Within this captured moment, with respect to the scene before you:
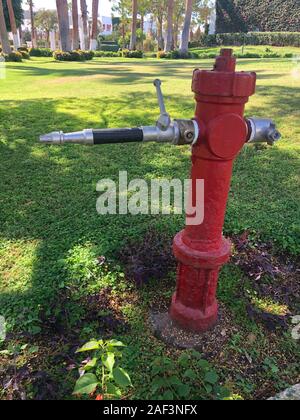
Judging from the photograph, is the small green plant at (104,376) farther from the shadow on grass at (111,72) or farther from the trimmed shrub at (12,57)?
the trimmed shrub at (12,57)

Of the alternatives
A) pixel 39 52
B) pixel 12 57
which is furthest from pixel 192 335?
pixel 39 52

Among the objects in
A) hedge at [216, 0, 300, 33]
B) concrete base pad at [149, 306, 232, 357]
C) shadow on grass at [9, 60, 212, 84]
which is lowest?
shadow on grass at [9, 60, 212, 84]

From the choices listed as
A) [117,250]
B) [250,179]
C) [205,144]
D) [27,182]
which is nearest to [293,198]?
[250,179]

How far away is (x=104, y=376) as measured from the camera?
1.55m

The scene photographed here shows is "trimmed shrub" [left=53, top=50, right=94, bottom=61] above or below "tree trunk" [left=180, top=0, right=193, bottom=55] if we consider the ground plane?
below

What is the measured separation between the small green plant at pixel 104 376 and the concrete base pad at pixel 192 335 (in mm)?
304

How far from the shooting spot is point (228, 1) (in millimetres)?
33031

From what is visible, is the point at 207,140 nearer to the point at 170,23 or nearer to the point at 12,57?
the point at 12,57

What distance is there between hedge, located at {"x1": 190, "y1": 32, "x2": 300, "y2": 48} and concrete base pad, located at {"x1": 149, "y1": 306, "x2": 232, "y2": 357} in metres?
30.8

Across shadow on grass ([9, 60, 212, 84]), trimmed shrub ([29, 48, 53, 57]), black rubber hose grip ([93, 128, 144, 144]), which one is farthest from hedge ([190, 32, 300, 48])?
black rubber hose grip ([93, 128, 144, 144])

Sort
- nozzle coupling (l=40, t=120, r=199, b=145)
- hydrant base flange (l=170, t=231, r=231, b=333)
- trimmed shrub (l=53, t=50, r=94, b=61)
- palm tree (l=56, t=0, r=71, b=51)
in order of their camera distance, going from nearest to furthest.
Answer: nozzle coupling (l=40, t=120, r=199, b=145) < hydrant base flange (l=170, t=231, r=231, b=333) < palm tree (l=56, t=0, r=71, b=51) < trimmed shrub (l=53, t=50, r=94, b=61)

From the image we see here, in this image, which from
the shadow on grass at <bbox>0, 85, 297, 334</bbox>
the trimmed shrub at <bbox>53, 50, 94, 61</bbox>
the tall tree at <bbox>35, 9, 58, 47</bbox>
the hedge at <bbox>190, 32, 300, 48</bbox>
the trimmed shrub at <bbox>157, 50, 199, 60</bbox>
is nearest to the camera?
the shadow on grass at <bbox>0, 85, 297, 334</bbox>

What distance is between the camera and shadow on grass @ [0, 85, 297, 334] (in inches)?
92.2

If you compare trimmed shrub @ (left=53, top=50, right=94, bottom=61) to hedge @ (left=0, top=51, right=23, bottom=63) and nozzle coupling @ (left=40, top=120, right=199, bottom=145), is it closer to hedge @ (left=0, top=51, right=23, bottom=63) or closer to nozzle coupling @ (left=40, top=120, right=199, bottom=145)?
hedge @ (left=0, top=51, right=23, bottom=63)
